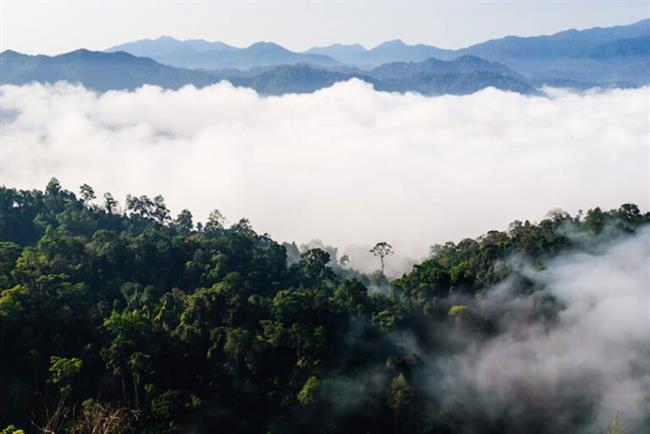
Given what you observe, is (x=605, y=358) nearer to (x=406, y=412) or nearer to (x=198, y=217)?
(x=406, y=412)

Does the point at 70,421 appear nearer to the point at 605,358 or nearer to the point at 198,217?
the point at 605,358

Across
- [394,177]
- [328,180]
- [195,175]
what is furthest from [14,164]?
[394,177]

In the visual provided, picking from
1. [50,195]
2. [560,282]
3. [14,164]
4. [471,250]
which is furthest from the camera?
[14,164]

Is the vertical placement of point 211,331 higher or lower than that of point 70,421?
higher

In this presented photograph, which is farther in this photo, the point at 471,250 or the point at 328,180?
the point at 328,180

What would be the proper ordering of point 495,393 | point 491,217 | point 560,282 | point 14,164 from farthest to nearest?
point 14,164 < point 491,217 < point 560,282 < point 495,393

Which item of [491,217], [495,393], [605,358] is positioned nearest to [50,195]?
[495,393]

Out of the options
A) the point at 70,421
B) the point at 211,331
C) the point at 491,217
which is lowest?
the point at 491,217
